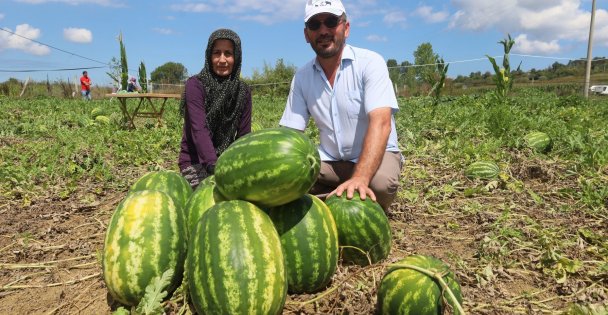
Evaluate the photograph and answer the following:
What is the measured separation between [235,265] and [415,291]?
0.88m

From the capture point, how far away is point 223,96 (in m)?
4.66

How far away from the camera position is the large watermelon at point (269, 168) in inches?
94.0

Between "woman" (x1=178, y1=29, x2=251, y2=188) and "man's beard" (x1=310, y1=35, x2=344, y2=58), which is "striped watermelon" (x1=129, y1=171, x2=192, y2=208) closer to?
"woman" (x1=178, y1=29, x2=251, y2=188)

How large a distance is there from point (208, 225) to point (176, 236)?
10.9 inches

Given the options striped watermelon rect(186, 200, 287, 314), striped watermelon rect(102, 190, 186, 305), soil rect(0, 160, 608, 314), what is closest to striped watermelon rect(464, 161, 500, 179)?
soil rect(0, 160, 608, 314)

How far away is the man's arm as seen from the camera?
10.2ft

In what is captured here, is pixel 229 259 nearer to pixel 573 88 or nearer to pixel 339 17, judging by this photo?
pixel 339 17

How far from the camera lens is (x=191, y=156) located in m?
4.74

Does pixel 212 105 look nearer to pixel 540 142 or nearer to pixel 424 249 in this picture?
pixel 424 249

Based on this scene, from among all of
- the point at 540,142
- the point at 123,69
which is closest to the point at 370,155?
the point at 540,142

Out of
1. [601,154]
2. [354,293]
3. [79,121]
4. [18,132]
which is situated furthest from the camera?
[79,121]

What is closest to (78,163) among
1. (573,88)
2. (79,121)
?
(79,121)

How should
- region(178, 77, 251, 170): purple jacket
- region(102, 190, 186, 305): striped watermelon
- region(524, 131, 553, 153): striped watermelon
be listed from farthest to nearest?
region(524, 131, 553, 153): striped watermelon < region(178, 77, 251, 170): purple jacket < region(102, 190, 186, 305): striped watermelon

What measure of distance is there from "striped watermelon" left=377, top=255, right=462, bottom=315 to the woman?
2352mm
